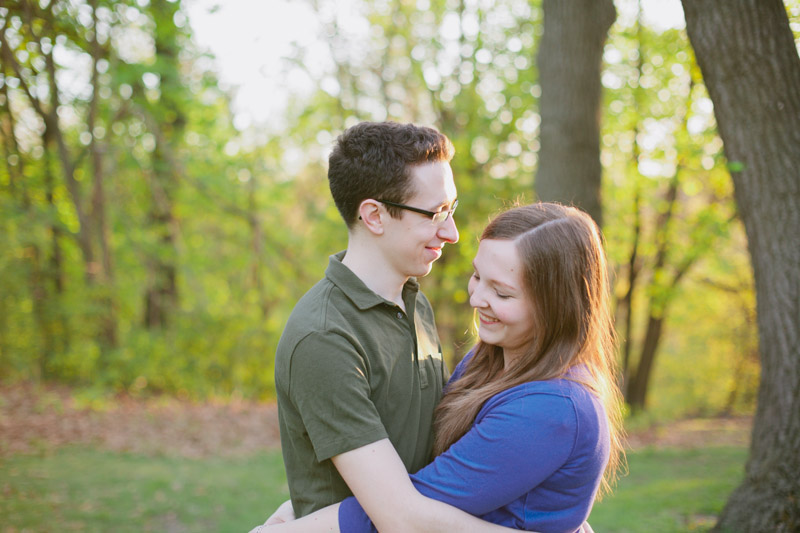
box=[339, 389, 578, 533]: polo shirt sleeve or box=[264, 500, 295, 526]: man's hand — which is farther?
box=[264, 500, 295, 526]: man's hand

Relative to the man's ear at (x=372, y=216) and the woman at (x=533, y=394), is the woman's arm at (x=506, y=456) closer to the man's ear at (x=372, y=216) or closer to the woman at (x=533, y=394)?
the woman at (x=533, y=394)

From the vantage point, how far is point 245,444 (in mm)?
10250

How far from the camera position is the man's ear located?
2383 mm

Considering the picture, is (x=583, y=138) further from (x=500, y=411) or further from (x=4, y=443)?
(x=4, y=443)

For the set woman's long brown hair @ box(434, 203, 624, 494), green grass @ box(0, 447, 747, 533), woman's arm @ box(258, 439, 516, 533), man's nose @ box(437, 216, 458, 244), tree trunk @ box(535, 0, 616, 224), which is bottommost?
green grass @ box(0, 447, 747, 533)

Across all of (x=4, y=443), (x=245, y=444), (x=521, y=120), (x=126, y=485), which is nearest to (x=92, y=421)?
(x=4, y=443)

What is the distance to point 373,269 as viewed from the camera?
→ 7.98 ft

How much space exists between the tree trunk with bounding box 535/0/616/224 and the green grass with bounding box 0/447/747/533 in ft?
→ 10.4

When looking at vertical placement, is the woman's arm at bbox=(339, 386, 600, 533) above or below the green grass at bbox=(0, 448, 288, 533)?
above

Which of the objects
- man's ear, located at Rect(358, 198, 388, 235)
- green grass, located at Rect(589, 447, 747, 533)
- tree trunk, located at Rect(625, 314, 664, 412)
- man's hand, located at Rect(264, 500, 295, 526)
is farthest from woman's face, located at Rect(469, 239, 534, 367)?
tree trunk, located at Rect(625, 314, 664, 412)

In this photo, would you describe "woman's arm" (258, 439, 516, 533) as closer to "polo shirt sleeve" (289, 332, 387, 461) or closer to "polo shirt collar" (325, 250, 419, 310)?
"polo shirt sleeve" (289, 332, 387, 461)

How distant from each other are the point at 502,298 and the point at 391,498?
2.56ft

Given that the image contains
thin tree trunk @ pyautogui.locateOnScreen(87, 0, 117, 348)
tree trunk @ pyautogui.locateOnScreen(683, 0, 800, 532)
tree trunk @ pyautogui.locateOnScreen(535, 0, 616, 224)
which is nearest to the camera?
tree trunk @ pyautogui.locateOnScreen(683, 0, 800, 532)

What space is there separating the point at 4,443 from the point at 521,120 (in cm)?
1060
